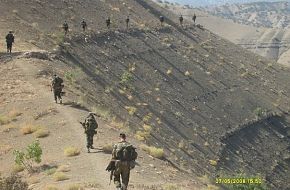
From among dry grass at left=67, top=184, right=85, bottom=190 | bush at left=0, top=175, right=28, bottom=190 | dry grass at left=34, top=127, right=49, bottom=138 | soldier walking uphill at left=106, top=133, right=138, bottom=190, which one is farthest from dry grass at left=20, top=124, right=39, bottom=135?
soldier walking uphill at left=106, top=133, right=138, bottom=190

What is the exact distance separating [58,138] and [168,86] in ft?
85.8

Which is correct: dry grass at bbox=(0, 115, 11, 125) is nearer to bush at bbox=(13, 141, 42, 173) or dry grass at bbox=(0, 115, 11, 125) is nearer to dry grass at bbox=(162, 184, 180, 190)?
bush at bbox=(13, 141, 42, 173)

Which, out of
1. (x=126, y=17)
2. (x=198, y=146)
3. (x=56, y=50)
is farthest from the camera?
(x=126, y=17)

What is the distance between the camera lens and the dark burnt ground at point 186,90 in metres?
37.9

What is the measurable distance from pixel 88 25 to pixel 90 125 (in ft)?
119

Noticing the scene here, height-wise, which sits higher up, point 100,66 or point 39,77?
point 39,77

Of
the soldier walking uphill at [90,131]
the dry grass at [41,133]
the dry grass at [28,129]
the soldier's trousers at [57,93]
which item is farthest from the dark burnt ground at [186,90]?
the soldier walking uphill at [90,131]

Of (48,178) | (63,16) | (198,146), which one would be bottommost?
(198,146)

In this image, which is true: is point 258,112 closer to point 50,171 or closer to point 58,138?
point 58,138

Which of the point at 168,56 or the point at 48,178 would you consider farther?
the point at 168,56

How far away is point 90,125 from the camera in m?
21.2

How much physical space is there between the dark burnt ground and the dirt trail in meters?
4.20

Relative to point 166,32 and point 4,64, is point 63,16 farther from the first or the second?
point 4,64

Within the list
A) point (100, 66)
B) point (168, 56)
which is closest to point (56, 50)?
point (100, 66)
